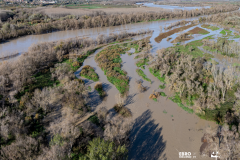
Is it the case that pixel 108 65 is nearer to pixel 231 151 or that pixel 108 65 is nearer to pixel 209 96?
pixel 209 96

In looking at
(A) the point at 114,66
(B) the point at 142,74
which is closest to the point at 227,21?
(B) the point at 142,74

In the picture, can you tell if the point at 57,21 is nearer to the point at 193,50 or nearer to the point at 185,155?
the point at 193,50

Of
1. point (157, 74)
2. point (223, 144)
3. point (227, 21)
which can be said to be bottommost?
point (223, 144)

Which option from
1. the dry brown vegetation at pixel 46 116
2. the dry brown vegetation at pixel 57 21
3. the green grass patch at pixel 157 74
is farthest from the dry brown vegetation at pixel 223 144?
the dry brown vegetation at pixel 57 21

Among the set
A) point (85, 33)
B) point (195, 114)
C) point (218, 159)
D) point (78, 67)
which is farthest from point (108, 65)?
point (85, 33)

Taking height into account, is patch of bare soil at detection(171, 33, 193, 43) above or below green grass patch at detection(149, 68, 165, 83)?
above

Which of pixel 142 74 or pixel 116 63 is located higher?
pixel 116 63

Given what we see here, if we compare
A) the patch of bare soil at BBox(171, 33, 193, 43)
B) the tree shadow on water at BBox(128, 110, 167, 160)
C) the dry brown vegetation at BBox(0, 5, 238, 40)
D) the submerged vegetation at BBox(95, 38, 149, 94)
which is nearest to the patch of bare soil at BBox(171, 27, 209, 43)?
the patch of bare soil at BBox(171, 33, 193, 43)

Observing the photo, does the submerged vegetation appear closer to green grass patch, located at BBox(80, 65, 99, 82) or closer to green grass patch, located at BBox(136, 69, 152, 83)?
green grass patch, located at BBox(80, 65, 99, 82)
